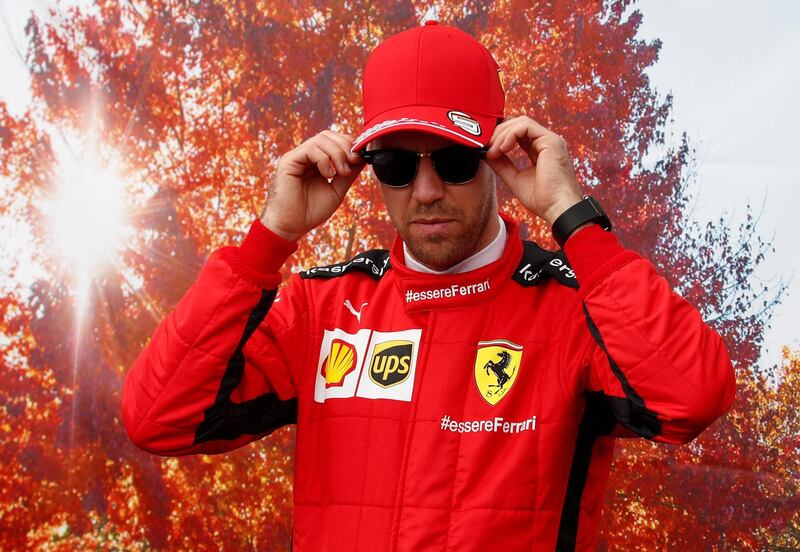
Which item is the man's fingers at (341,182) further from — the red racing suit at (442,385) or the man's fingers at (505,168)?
the man's fingers at (505,168)

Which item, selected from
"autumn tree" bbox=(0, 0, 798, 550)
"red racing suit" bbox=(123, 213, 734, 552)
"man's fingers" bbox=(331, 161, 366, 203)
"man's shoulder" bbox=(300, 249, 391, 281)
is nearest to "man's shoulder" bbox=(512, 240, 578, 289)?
"red racing suit" bbox=(123, 213, 734, 552)

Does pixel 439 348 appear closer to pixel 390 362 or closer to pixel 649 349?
pixel 390 362

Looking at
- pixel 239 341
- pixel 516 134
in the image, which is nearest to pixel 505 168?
pixel 516 134

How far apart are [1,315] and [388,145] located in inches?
134

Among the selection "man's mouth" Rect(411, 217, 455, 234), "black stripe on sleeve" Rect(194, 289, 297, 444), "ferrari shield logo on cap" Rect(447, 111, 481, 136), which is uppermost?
"ferrari shield logo on cap" Rect(447, 111, 481, 136)

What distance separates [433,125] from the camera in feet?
5.99

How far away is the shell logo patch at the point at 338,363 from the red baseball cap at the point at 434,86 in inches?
19.1

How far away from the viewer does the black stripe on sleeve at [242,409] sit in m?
1.88

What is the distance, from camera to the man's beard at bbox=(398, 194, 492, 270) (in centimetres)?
193

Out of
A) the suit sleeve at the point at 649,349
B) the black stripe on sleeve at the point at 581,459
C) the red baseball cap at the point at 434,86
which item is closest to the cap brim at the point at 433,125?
the red baseball cap at the point at 434,86

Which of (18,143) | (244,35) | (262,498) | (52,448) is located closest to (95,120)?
(18,143)

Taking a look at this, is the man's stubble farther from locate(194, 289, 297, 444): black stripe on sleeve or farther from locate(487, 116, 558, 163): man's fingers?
locate(194, 289, 297, 444): black stripe on sleeve

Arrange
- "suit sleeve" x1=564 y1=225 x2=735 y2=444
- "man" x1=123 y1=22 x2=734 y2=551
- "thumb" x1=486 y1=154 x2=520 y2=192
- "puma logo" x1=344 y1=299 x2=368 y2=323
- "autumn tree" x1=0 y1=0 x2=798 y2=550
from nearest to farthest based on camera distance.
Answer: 1. "suit sleeve" x1=564 y1=225 x2=735 y2=444
2. "man" x1=123 y1=22 x2=734 y2=551
3. "thumb" x1=486 y1=154 x2=520 y2=192
4. "puma logo" x1=344 y1=299 x2=368 y2=323
5. "autumn tree" x1=0 y1=0 x2=798 y2=550

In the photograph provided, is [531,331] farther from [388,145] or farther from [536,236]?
[536,236]
